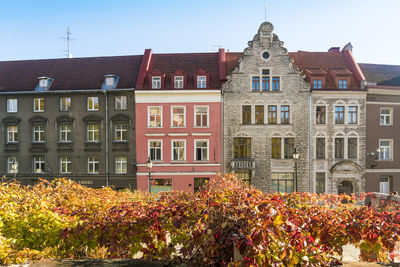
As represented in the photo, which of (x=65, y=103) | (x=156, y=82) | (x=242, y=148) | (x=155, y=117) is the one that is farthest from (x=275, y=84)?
(x=65, y=103)

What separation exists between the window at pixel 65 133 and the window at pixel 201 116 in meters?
11.7

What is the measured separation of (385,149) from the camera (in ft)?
75.3

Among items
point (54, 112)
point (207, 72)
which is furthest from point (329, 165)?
A: point (54, 112)

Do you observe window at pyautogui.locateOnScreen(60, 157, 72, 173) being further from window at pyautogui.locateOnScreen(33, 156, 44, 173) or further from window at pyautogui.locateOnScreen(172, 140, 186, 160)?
window at pyautogui.locateOnScreen(172, 140, 186, 160)

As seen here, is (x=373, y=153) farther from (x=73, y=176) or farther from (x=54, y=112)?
(x=54, y=112)

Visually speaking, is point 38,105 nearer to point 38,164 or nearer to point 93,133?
point 38,164

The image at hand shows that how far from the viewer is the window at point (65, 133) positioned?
77.0 ft

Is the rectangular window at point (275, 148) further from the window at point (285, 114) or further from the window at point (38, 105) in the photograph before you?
the window at point (38, 105)

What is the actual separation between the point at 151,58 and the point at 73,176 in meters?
13.3

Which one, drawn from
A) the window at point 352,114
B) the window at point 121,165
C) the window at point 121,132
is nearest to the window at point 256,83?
the window at point 352,114

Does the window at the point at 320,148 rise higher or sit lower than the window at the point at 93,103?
lower

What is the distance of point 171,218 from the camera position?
4.55 m

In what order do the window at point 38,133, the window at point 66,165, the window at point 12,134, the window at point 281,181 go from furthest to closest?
the window at point 12,134, the window at point 38,133, the window at point 66,165, the window at point 281,181

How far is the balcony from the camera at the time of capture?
2202cm
